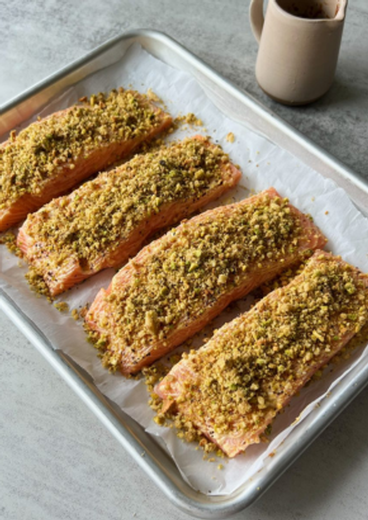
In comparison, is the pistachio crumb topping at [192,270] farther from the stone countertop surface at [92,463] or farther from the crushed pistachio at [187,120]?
the crushed pistachio at [187,120]

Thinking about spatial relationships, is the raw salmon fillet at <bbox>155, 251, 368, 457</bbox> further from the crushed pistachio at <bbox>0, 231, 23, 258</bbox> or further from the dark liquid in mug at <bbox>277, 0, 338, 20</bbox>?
the dark liquid in mug at <bbox>277, 0, 338, 20</bbox>

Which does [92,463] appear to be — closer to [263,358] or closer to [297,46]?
[263,358]

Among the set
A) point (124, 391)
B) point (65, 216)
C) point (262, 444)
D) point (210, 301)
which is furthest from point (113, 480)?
point (65, 216)

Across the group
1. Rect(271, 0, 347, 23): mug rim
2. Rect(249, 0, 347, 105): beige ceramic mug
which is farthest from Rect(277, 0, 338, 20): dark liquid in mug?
Rect(271, 0, 347, 23): mug rim

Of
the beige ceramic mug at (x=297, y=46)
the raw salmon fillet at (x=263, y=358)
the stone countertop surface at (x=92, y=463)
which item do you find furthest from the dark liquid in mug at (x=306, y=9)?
the raw salmon fillet at (x=263, y=358)

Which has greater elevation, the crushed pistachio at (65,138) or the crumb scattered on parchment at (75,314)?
the crushed pistachio at (65,138)

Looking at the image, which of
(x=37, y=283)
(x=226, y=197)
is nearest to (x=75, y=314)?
(x=37, y=283)
